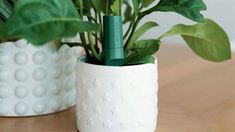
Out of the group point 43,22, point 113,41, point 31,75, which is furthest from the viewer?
point 31,75

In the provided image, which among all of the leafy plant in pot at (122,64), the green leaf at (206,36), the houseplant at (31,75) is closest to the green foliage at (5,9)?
the houseplant at (31,75)

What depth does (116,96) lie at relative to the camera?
1.80 ft

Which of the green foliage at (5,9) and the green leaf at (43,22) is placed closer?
the green leaf at (43,22)

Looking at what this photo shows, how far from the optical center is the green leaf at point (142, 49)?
→ 21.6 inches

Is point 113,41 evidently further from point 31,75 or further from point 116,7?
point 31,75

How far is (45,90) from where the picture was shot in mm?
649

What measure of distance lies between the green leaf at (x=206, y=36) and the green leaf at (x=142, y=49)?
0.03 meters

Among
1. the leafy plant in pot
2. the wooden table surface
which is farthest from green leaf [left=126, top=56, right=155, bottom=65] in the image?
the wooden table surface

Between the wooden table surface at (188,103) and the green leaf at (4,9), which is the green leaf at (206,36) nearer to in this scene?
the wooden table surface at (188,103)

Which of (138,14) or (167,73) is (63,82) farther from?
(167,73)

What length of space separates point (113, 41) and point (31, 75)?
16cm

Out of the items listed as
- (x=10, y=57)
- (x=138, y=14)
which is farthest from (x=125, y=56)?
(x=10, y=57)

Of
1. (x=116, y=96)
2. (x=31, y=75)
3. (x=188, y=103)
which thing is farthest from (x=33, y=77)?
(x=188, y=103)

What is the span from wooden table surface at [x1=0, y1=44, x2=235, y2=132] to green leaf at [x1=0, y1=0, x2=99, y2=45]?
0.22 m
